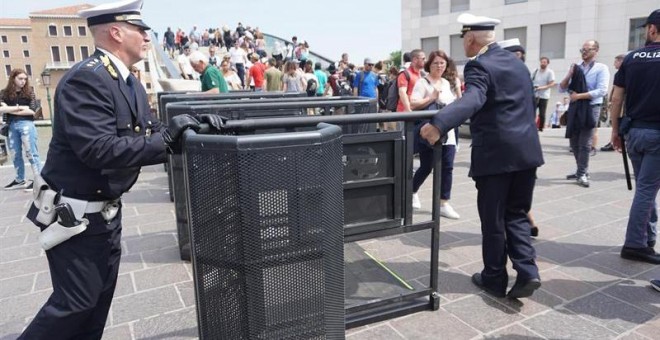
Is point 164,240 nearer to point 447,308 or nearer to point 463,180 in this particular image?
point 447,308

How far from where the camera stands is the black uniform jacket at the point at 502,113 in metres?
3.01

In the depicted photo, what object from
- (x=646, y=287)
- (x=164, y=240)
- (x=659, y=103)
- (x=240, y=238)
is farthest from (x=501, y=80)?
(x=164, y=240)

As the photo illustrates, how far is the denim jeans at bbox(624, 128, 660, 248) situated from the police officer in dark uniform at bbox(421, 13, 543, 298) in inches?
44.9

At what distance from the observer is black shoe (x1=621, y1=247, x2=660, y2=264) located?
146 inches

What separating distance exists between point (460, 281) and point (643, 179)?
1685 millimetres

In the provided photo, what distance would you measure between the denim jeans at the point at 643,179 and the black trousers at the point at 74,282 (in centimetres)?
381

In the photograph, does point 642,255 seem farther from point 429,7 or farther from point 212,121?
point 429,7

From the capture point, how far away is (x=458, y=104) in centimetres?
282

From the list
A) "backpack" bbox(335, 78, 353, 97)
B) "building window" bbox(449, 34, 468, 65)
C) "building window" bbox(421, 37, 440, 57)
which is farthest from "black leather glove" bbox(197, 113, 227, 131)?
"building window" bbox(421, 37, 440, 57)

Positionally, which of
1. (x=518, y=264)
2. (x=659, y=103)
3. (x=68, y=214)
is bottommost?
(x=518, y=264)

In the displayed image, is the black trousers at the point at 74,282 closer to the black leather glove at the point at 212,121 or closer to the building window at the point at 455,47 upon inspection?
the black leather glove at the point at 212,121

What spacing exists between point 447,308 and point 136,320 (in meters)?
2.08

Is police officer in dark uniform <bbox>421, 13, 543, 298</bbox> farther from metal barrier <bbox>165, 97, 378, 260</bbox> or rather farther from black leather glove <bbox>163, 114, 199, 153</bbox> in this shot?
black leather glove <bbox>163, 114, 199, 153</bbox>

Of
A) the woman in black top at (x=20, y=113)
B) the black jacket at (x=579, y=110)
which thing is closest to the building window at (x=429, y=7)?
the black jacket at (x=579, y=110)
